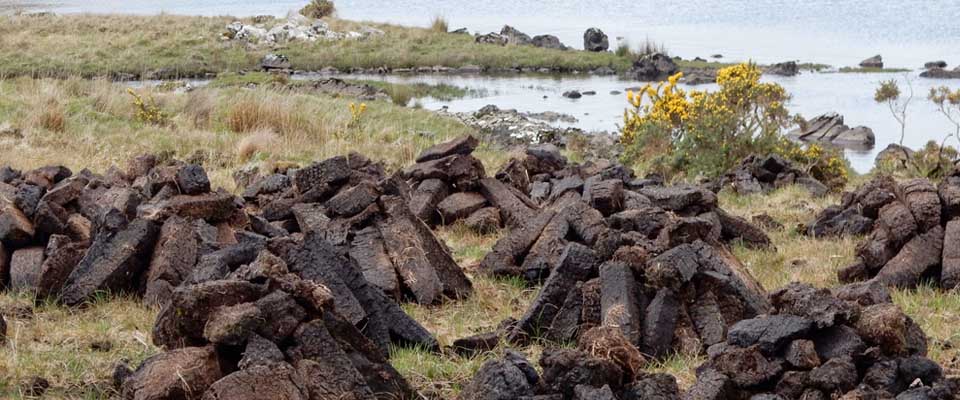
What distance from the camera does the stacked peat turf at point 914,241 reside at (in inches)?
286

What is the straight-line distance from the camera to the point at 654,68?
142 feet

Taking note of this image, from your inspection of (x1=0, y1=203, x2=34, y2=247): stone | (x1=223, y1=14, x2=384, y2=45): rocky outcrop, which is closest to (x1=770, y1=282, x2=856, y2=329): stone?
(x1=0, y1=203, x2=34, y2=247): stone

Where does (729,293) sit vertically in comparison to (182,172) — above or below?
below

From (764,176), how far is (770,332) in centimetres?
731

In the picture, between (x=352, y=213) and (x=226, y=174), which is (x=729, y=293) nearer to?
(x=352, y=213)

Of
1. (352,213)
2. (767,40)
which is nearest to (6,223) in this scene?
(352,213)

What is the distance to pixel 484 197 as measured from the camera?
32.1 ft

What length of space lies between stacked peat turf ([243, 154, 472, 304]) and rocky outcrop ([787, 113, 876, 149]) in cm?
1732

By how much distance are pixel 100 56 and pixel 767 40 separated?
31041 millimetres

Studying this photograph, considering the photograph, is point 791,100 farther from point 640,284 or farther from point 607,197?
point 640,284

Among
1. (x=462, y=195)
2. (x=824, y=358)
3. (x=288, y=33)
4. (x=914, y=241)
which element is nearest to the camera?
(x=824, y=358)

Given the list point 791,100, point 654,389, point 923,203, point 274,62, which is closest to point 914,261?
point 923,203

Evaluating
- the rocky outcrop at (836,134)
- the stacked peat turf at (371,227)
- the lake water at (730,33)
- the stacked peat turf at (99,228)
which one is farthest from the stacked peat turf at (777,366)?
the rocky outcrop at (836,134)

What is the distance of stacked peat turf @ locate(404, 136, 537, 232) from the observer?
9383 mm
